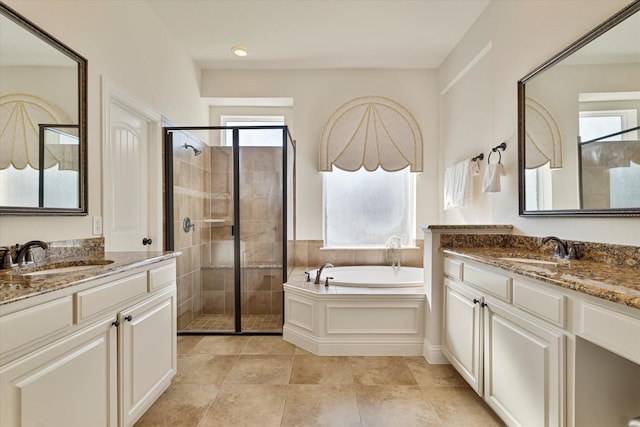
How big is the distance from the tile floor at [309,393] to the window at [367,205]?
1551 mm

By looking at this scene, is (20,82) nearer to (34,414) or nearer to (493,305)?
(34,414)

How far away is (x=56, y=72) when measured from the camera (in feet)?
5.19

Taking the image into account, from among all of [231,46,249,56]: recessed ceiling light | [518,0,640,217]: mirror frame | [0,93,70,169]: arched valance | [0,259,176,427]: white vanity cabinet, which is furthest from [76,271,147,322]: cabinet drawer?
[231,46,249,56]: recessed ceiling light

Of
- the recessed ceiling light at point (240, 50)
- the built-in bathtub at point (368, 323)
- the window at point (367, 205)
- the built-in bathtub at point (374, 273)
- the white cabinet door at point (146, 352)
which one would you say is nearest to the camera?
the white cabinet door at point (146, 352)

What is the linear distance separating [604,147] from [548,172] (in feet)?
1.23

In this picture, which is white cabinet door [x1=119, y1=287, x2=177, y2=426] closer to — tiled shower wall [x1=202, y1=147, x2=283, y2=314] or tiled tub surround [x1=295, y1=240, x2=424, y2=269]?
tiled shower wall [x1=202, y1=147, x2=283, y2=314]

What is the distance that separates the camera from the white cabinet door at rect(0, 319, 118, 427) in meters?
0.91

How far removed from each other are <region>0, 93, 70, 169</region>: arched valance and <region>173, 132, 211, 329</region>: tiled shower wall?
133 cm

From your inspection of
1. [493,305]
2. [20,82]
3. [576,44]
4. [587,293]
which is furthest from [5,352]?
[576,44]

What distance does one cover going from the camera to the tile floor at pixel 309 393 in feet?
5.49

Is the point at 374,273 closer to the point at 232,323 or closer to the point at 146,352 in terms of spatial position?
the point at 232,323

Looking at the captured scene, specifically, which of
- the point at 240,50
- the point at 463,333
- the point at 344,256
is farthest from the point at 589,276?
the point at 240,50

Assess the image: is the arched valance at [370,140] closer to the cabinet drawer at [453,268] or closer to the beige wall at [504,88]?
the beige wall at [504,88]

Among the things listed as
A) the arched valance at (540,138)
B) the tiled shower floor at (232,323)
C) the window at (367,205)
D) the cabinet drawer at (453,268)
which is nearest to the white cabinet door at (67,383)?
the tiled shower floor at (232,323)
